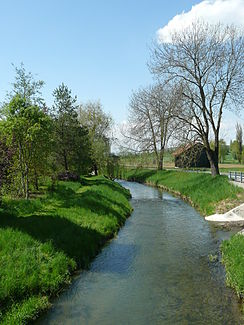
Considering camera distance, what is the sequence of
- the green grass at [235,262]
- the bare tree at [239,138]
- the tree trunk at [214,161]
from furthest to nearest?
1. the bare tree at [239,138]
2. the tree trunk at [214,161]
3. the green grass at [235,262]

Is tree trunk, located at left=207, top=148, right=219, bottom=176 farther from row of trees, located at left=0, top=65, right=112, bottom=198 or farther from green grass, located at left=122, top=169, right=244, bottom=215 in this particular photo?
row of trees, located at left=0, top=65, right=112, bottom=198

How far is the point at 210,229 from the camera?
669 inches

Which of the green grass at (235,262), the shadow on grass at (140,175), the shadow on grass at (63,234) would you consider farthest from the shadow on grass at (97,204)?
the shadow on grass at (140,175)

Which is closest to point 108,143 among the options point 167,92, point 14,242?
point 167,92

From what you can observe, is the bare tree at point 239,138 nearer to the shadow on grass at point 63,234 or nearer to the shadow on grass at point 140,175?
the shadow on grass at point 140,175

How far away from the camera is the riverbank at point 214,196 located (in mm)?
9977

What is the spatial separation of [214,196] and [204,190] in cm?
367

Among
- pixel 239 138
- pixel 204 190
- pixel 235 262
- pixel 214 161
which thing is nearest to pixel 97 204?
pixel 235 262

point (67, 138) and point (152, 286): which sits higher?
point (67, 138)

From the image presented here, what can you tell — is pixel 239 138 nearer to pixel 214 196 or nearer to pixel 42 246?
pixel 214 196

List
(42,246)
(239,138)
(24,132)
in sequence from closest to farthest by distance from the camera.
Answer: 1. (42,246)
2. (24,132)
3. (239,138)

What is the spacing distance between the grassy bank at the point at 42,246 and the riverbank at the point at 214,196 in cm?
565

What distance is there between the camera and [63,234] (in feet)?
41.8

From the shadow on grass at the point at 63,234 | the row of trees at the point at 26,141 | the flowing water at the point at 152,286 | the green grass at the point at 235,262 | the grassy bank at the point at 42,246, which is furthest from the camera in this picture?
the row of trees at the point at 26,141
